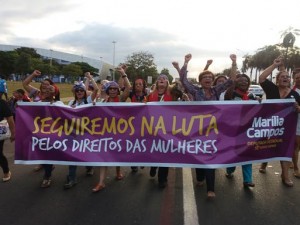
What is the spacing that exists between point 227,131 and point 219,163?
0.48 meters

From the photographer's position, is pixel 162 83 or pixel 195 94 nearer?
pixel 195 94

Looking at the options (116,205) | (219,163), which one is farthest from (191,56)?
(116,205)

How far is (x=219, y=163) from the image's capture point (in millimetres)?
5348

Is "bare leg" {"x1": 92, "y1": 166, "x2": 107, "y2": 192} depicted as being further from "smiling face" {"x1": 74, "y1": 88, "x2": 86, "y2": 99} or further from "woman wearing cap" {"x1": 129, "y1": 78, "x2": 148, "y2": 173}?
"woman wearing cap" {"x1": 129, "y1": 78, "x2": 148, "y2": 173}

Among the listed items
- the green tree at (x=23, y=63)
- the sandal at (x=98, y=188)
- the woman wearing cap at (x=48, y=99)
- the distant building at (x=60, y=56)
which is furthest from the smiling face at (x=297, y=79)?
the distant building at (x=60, y=56)

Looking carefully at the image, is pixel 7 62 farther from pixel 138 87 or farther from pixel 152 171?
pixel 152 171

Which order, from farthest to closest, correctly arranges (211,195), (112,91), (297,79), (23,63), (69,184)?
(23,63) < (297,79) < (112,91) < (69,184) < (211,195)

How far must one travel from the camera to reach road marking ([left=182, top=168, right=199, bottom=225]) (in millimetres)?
4502

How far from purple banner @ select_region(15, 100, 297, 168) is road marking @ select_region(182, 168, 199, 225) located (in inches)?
18.6

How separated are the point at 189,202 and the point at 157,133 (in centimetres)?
108

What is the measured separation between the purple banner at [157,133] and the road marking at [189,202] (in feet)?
1.55

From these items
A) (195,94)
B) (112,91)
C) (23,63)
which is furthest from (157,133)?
(23,63)

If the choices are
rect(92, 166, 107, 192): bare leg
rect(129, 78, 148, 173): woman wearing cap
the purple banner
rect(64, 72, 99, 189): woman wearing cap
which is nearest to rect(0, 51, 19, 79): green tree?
rect(129, 78, 148, 173): woman wearing cap

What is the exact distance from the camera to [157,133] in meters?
5.50
